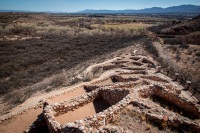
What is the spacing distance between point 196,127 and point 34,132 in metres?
7.80

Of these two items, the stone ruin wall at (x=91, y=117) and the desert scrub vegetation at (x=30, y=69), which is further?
the desert scrub vegetation at (x=30, y=69)

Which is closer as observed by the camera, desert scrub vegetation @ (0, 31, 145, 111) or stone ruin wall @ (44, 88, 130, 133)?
stone ruin wall @ (44, 88, 130, 133)

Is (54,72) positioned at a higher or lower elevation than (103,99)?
lower

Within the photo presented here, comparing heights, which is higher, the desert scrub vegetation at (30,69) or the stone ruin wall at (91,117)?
the stone ruin wall at (91,117)

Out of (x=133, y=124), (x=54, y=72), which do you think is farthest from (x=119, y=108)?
(x=54, y=72)

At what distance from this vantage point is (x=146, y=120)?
803 centimetres

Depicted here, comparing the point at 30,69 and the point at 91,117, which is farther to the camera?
the point at 30,69

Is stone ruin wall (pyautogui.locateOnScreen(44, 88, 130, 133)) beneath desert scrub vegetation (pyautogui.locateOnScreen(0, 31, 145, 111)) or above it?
above

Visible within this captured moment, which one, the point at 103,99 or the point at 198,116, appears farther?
the point at 103,99

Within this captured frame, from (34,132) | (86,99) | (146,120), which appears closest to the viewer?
(146,120)

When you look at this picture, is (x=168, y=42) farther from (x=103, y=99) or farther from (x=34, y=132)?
(x=34, y=132)

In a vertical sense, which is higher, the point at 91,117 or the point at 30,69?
the point at 91,117

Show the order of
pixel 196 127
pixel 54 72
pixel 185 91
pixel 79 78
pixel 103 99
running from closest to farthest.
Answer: pixel 196 127 < pixel 103 99 < pixel 185 91 < pixel 79 78 < pixel 54 72

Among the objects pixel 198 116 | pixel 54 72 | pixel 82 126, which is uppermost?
pixel 82 126
